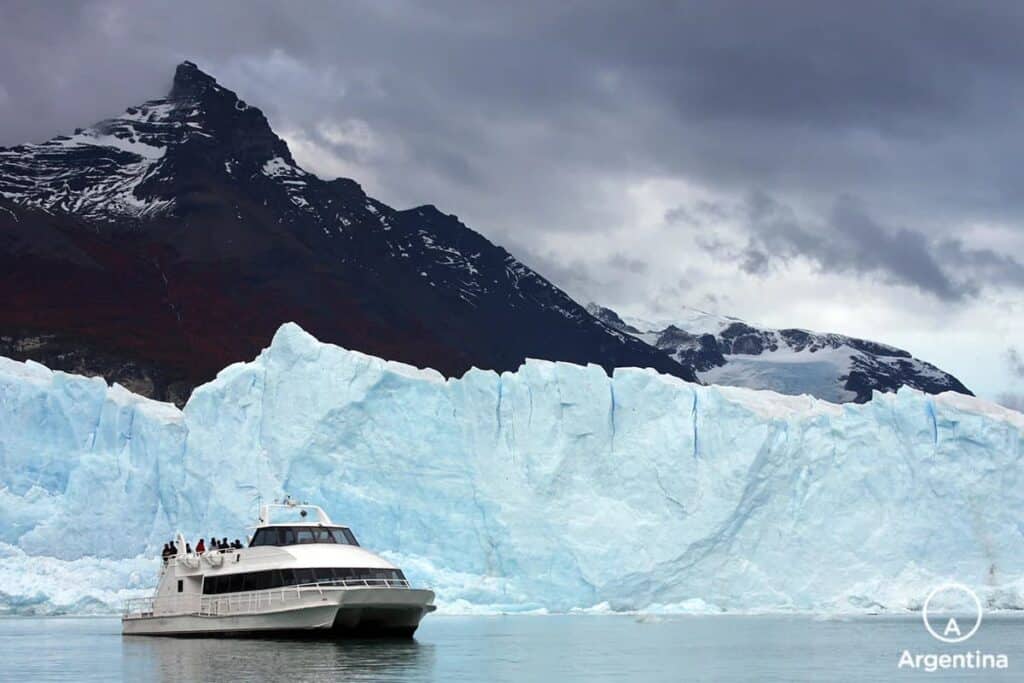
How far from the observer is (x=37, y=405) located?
124 ft

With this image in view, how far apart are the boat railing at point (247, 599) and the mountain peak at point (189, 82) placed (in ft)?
274

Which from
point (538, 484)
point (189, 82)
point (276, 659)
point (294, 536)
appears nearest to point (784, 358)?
point (189, 82)

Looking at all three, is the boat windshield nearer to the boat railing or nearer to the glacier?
the boat railing

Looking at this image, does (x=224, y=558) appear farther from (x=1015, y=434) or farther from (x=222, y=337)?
(x=222, y=337)

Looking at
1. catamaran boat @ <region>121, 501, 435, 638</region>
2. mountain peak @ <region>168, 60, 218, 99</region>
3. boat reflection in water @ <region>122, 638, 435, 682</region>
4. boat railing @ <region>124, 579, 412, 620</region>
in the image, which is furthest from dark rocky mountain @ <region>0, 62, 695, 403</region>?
boat reflection in water @ <region>122, 638, 435, 682</region>

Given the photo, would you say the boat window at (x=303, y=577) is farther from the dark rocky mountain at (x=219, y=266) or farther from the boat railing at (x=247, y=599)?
the dark rocky mountain at (x=219, y=266)

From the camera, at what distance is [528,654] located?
21.8 meters

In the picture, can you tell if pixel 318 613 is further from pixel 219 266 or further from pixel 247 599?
pixel 219 266

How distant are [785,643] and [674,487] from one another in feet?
41.1

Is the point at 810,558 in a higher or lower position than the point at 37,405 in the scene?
lower

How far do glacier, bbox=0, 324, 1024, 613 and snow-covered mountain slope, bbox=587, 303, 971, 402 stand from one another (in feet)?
235

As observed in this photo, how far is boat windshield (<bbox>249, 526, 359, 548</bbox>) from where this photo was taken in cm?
2481

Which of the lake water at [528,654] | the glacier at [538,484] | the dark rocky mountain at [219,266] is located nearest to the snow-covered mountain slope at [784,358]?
the dark rocky mountain at [219,266]

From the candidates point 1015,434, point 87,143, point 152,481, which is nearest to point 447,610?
point 152,481
